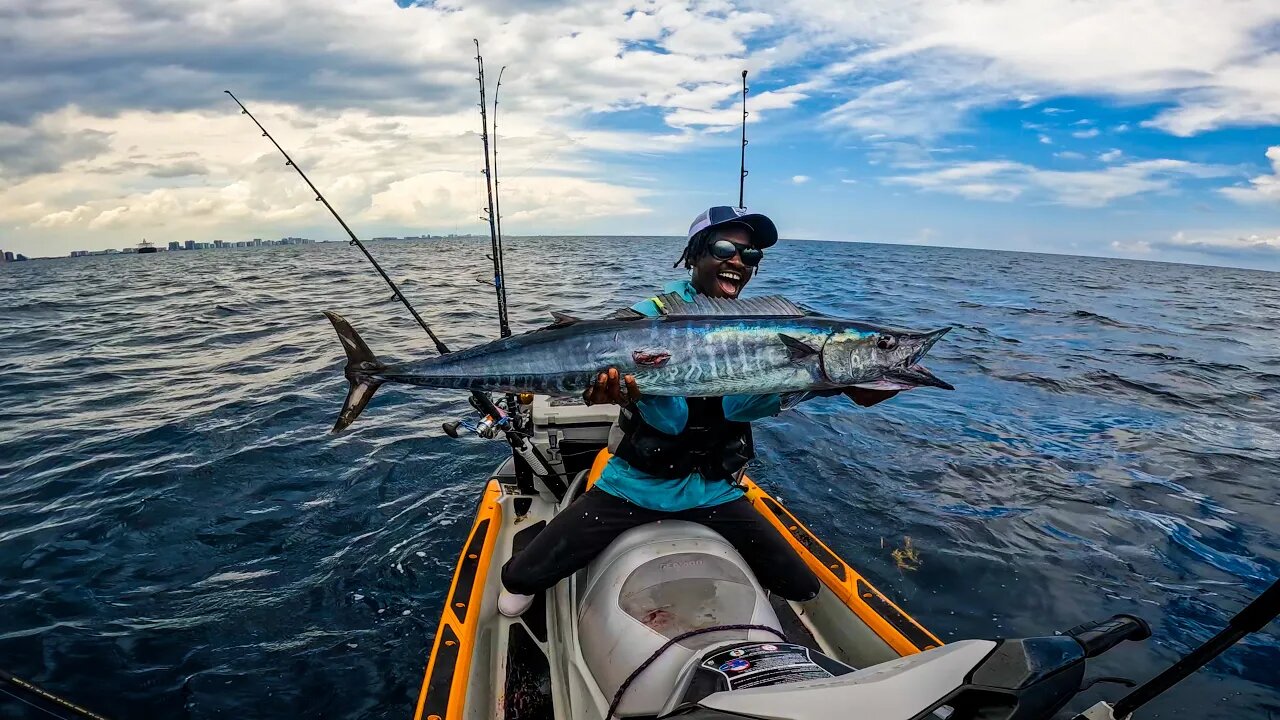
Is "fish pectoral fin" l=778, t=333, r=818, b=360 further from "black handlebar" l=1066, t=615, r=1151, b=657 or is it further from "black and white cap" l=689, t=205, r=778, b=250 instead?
"black handlebar" l=1066, t=615, r=1151, b=657

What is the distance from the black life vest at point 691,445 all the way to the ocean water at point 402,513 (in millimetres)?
2993

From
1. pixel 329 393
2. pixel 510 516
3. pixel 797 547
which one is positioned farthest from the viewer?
pixel 329 393

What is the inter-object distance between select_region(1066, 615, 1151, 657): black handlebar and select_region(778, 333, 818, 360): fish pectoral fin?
184 cm

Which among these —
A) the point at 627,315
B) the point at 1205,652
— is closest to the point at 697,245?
the point at 627,315

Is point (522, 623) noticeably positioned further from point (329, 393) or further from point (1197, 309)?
point (1197, 309)

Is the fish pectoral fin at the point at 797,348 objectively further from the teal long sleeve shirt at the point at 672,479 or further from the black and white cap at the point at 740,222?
the black and white cap at the point at 740,222

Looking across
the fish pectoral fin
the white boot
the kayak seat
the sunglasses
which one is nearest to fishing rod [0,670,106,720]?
the white boot

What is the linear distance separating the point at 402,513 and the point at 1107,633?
7.22m

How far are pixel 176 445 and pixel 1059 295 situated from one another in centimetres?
4137

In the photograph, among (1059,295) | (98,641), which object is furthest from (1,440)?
(1059,295)

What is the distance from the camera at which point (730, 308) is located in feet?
12.6

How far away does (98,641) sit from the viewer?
5.41 m

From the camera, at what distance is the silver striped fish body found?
3.62 m

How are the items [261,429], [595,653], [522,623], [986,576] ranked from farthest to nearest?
[261,429], [986,576], [522,623], [595,653]
